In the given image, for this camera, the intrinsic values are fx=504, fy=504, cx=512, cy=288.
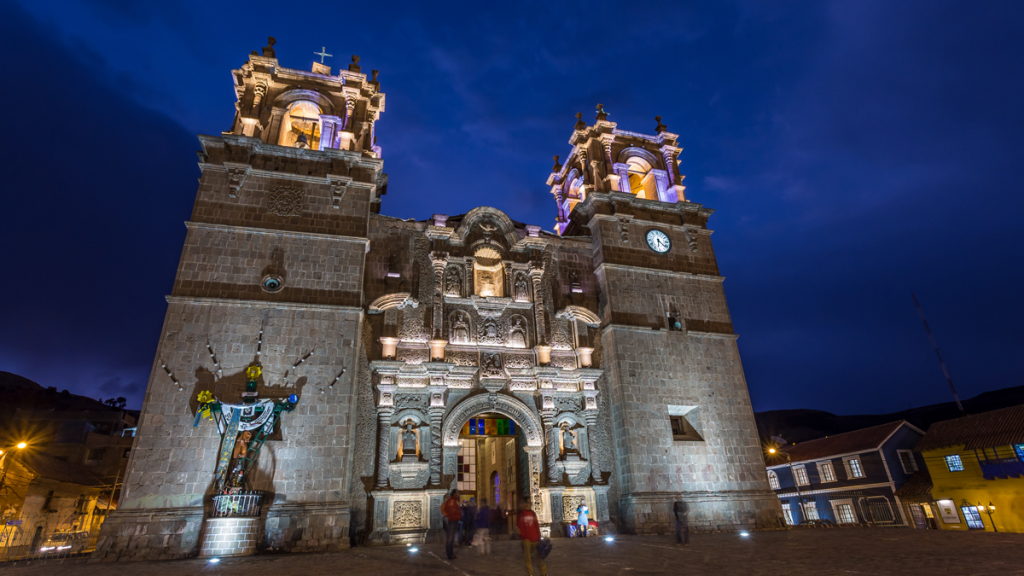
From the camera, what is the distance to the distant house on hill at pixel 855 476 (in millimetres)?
26281

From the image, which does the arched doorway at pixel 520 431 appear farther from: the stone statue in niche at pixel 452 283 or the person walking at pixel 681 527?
the person walking at pixel 681 527

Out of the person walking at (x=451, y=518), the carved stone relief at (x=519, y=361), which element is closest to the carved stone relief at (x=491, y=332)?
the carved stone relief at (x=519, y=361)

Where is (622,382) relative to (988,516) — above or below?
above

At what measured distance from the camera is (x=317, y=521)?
12.4m

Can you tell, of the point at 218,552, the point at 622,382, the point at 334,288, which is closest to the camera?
the point at 218,552

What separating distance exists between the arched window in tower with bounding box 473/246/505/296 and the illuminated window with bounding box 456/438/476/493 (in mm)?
5538

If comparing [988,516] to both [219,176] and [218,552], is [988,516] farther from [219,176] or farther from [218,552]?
[219,176]

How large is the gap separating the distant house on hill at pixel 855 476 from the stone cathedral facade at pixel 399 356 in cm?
1118

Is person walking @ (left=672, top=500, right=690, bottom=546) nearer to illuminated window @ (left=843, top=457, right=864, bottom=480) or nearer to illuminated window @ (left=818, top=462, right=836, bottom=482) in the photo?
illuminated window @ (left=843, top=457, right=864, bottom=480)

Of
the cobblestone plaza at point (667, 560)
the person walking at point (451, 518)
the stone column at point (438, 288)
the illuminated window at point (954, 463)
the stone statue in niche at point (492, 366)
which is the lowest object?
the cobblestone plaza at point (667, 560)

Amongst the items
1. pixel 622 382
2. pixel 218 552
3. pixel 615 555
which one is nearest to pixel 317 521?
pixel 218 552

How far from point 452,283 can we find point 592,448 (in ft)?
23.5

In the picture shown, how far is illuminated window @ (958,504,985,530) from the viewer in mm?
22105

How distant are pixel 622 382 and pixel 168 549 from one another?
505 inches
